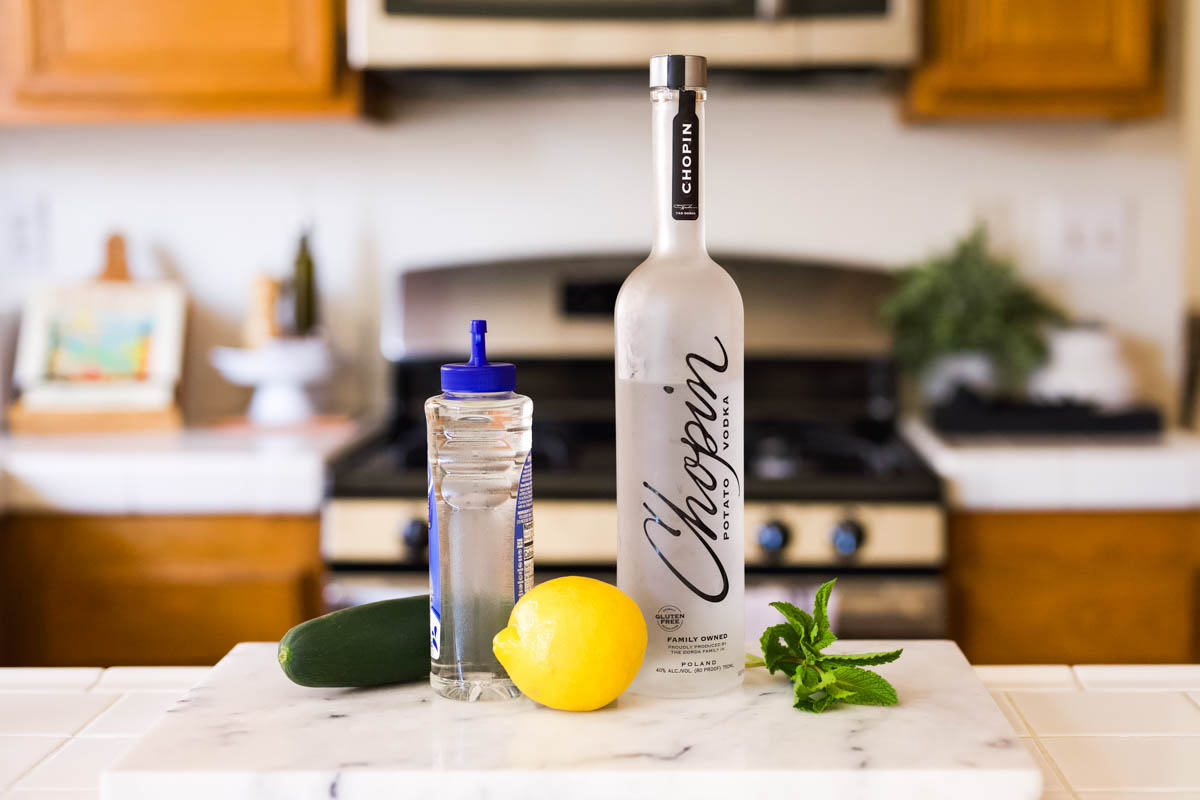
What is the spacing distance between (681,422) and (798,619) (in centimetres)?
16

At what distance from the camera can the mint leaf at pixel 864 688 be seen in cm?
72

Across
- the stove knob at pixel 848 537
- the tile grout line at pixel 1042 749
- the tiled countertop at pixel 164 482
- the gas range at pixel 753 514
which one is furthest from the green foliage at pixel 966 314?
the tile grout line at pixel 1042 749

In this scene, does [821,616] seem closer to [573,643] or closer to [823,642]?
[823,642]

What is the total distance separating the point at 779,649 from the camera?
2.51ft

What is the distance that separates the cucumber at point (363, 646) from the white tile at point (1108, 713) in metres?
0.42

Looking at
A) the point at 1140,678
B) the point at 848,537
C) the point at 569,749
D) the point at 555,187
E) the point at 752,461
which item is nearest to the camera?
the point at 569,749

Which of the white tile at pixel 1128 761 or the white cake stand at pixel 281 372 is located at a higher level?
the white cake stand at pixel 281 372

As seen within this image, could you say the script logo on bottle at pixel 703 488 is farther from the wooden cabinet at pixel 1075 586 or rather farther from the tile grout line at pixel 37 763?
the wooden cabinet at pixel 1075 586

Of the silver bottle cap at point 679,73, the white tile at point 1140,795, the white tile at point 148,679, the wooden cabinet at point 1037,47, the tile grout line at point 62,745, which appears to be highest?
the wooden cabinet at point 1037,47

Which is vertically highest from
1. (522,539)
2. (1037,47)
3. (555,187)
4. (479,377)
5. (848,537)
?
(1037,47)

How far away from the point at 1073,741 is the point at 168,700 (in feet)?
2.09

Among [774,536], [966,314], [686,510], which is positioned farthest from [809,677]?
[966,314]

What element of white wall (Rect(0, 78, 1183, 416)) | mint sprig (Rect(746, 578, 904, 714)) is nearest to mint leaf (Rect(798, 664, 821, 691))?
mint sprig (Rect(746, 578, 904, 714))

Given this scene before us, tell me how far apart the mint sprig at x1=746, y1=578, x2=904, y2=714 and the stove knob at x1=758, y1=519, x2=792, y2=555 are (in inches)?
37.6
